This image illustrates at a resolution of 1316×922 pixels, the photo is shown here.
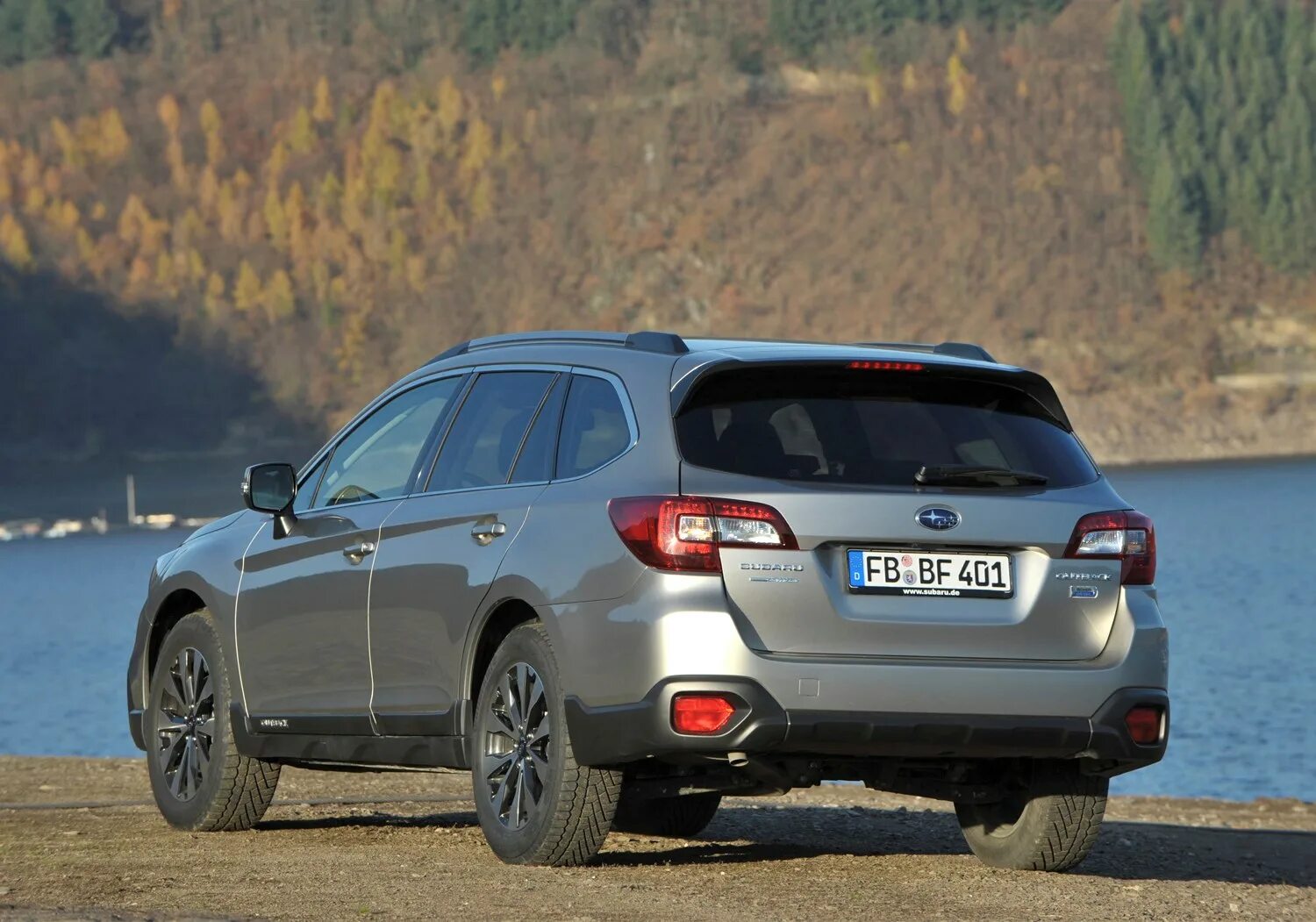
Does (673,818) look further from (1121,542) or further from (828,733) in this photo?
(1121,542)

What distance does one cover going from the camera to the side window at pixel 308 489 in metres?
8.30

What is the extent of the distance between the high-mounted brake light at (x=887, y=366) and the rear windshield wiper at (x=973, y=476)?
330mm

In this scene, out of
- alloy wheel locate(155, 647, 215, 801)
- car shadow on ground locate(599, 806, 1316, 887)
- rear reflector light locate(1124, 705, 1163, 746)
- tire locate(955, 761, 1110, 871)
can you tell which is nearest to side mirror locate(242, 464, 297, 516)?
alloy wheel locate(155, 647, 215, 801)

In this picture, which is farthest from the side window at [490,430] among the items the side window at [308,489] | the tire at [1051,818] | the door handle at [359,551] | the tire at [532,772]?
the tire at [1051,818]

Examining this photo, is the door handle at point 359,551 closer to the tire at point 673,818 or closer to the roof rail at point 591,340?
the roof rail at point 591,340

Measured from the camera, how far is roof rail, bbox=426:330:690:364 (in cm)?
691

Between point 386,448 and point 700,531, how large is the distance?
196 cm

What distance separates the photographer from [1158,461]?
7574 inches

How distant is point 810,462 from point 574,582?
76cm

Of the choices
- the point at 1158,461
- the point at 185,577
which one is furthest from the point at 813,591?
the point at 1158,461

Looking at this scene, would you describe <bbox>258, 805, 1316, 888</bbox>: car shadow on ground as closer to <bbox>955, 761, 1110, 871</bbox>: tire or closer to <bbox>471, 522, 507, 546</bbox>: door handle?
<bbox>955, 761, 1110, 871</bbox>: tire

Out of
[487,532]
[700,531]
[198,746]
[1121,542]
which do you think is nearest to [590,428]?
[487,532]

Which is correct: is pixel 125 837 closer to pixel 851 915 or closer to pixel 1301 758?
pixel 851 915

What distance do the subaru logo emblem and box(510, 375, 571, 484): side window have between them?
1175 millimetres
